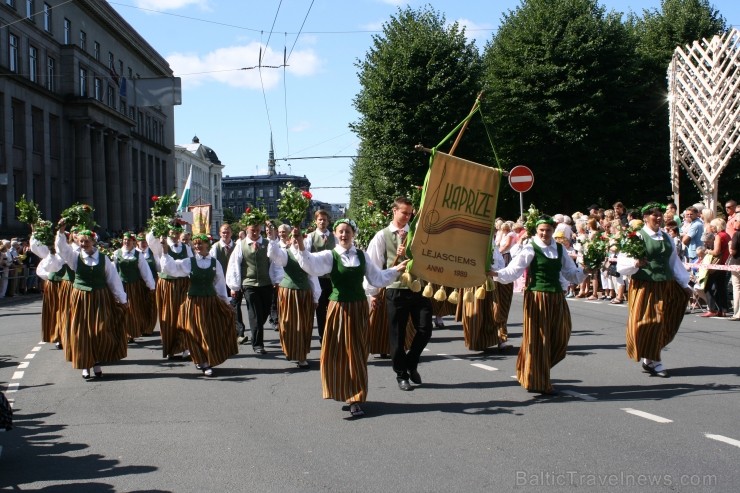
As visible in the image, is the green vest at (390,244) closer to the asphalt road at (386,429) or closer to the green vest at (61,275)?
the asphalt road at (386,429)

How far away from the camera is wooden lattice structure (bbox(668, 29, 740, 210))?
2355 cm

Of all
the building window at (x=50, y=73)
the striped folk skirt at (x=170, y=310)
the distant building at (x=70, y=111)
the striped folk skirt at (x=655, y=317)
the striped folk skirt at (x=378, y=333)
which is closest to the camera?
the striped folk skirt at (x=655, y=317)

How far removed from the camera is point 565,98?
112ft

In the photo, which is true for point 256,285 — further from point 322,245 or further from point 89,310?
point 89,310

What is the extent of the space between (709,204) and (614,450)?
811 inches

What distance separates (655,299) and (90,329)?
6708 millimetres

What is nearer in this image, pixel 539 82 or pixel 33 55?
pixel 539 82

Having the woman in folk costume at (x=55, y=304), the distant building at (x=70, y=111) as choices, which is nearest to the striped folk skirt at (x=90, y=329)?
the woman in folk costume at (x=55, y=304)

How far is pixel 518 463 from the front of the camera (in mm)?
6027

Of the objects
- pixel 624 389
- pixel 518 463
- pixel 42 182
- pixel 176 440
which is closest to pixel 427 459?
pixel 518 463

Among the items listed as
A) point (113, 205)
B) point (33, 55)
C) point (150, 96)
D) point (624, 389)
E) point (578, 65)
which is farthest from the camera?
point (113, 205)

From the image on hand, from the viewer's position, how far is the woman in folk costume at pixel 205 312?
35.0 ft

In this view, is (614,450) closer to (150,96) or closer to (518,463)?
(518,463)

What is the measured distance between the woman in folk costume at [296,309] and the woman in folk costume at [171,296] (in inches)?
61.3
